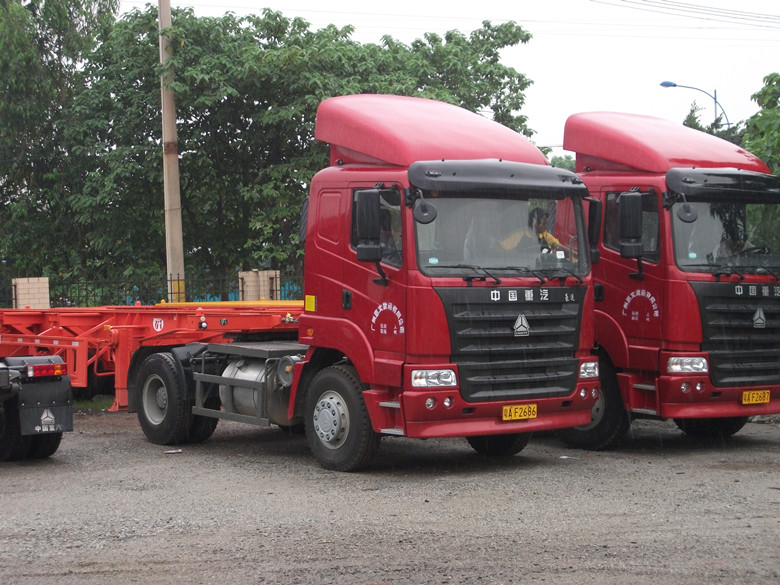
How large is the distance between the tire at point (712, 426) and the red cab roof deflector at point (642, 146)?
9.23 feet

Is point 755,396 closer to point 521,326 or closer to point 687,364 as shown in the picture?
point 687,364

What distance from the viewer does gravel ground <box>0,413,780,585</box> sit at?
6.11 meters

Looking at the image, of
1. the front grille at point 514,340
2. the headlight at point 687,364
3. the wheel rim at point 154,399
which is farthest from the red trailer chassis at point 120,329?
the headlight at point 687,364

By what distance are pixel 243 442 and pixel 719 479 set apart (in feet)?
18.5

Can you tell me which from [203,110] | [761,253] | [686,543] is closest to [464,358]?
[686,543]

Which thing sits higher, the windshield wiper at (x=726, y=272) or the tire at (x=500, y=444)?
the windshield wiper at (x=726, y=272)

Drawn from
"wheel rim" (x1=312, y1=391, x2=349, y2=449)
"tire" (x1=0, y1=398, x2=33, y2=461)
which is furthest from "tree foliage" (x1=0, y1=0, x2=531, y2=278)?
"wheel rim" (x1=312, y1=391, x2=349, y2=449)

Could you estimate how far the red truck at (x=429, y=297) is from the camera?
9.00 metres

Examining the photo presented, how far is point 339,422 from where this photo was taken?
9664mm

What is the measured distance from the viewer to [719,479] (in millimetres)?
9055

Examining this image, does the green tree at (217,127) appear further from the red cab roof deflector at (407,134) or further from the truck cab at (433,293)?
the truck cab at (433,293)

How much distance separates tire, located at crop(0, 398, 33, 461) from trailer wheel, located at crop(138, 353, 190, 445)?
5.43 ft

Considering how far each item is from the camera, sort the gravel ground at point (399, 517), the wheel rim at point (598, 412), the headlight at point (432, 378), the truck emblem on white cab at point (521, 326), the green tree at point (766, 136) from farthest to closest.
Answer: the green tree at point (766, 136) < the wheel rim at point (598, 412) < the truck emblem on white cab at point (521, 326) < the headlight at point (432, 378) < the gravel ground at point (399, 517)

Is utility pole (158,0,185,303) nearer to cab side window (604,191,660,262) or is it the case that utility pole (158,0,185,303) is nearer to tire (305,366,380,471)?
tire (305,366,380,471)
